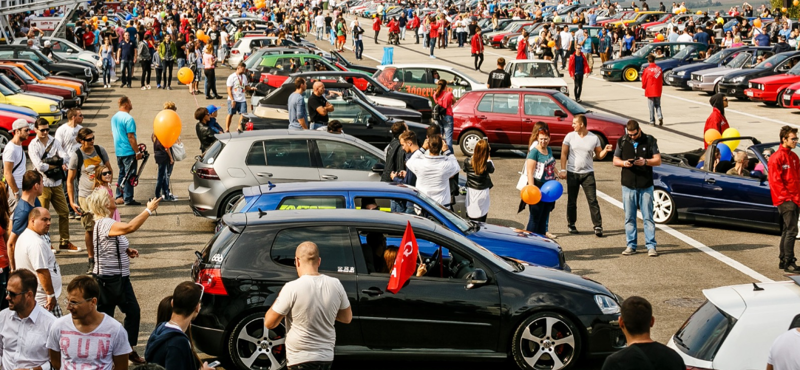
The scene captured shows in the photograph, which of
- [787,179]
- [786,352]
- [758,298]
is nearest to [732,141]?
[787,179]

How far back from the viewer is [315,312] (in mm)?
6262

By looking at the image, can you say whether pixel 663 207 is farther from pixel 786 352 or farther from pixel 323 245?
pixel 786 352

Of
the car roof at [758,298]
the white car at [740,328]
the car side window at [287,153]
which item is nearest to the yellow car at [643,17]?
the car side window at [287,153]

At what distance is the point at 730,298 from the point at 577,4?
63.7m

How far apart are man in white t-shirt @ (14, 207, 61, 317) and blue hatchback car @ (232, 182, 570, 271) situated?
270 centimetres

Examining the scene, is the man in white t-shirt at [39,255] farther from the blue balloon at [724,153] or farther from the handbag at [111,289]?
the blue balloon at [724,153]

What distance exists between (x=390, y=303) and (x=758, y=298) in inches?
116

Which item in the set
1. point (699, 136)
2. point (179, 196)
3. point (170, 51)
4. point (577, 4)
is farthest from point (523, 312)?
point (577, 4)

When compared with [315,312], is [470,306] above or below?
below

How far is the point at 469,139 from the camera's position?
2009 cm

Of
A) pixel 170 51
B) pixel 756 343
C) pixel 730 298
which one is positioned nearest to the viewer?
pixel 756 343

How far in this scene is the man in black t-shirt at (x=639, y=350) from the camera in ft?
17.1

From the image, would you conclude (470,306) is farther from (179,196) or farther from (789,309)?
(179,196)

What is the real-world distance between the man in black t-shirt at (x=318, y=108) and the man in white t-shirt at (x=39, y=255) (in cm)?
973
